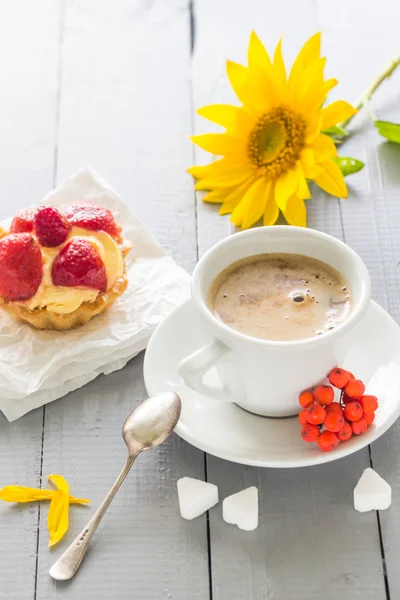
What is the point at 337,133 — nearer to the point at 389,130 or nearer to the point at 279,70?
the point at 389,130

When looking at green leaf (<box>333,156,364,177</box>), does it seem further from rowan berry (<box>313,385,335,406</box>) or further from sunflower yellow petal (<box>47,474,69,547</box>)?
sunflower yellow petal (<box>47,474,69,547</box>)

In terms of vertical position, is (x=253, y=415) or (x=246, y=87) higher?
(x=246, y=87)

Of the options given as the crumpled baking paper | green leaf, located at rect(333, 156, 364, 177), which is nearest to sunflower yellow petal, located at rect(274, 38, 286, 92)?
green leaf, located at rect(333, 156, 364, 177)

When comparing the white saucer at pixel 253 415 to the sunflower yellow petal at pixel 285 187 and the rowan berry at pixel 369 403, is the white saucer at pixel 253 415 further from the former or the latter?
the sunflower yellow petal at pixel 285 187

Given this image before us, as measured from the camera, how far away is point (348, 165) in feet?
5.28

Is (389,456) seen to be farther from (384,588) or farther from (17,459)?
(17,459)

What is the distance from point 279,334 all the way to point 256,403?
0.36 feet

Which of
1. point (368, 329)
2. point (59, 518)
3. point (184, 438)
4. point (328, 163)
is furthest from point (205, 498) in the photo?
point (328, 163)

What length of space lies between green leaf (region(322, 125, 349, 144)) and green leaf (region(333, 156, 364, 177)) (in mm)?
78

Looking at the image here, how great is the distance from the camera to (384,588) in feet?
3.41

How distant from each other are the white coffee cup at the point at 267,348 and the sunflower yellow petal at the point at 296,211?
0.30 m

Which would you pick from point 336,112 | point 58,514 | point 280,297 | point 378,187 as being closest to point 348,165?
point 378,187

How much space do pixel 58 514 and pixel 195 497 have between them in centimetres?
18

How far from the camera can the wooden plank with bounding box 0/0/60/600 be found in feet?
3.56
